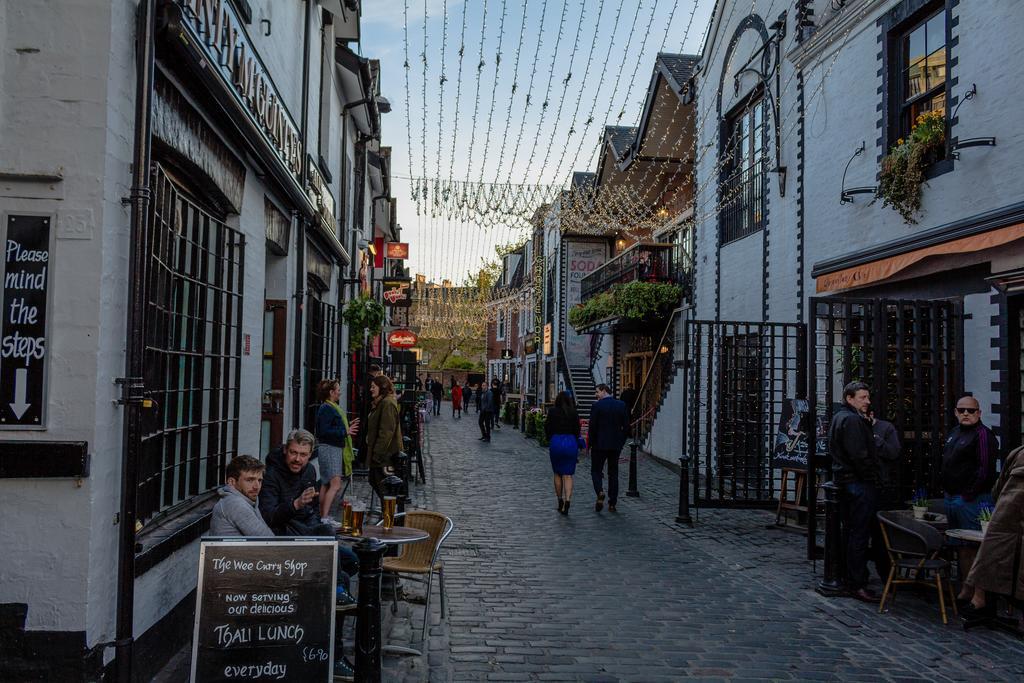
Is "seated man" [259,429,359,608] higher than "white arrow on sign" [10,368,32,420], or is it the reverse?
"white arrow on sign" [10,368,32,420]

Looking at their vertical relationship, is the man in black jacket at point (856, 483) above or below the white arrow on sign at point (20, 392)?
below

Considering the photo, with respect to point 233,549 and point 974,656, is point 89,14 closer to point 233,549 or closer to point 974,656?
point 233,549

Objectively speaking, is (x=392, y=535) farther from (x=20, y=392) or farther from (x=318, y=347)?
(x=318, y=347)

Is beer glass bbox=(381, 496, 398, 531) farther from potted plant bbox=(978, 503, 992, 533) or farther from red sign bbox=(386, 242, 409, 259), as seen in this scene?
red sign bbox=(386, 242, 409, 259)

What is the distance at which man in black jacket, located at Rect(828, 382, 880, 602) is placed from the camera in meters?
7.40

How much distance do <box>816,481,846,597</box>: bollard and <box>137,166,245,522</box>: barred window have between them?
5300 millimetres

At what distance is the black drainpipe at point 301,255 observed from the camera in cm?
1041

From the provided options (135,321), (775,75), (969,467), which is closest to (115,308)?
(135,321)

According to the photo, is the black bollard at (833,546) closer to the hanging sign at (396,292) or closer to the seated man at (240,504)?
the seated man at (240,504)

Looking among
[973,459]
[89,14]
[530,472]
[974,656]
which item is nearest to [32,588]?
[89,14]

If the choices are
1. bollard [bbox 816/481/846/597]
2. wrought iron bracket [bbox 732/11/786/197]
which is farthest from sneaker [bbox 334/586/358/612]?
wrought iron bracket [bbox 732/11/786/197]

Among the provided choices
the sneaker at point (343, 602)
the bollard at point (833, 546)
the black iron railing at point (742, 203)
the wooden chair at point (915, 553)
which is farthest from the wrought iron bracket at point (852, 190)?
the sneaker at point (343, 602)

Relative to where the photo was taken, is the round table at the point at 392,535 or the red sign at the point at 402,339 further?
the red sign at the point at 402,339

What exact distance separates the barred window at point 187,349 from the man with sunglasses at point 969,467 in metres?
6.34
